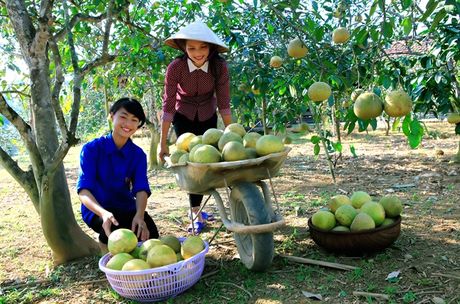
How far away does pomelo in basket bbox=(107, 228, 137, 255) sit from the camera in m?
2.51

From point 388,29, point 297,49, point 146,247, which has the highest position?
point 297,49

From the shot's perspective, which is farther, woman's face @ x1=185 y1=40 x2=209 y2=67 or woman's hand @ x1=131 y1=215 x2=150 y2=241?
woman's face @ x1=185 y1=40 x2=209 y2=67

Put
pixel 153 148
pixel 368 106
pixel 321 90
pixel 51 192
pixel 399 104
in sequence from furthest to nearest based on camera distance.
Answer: pixel 153 148
pixel 321 90
pixel 51 192
pixel 368 106
pixel 399 104

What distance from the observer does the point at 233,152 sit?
261 cm

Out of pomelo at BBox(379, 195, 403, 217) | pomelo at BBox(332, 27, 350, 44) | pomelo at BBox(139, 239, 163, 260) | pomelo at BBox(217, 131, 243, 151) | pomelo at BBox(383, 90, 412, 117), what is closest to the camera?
pomelo at BBox(383, 90, 412, 117)

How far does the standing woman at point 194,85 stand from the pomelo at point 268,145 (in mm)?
924

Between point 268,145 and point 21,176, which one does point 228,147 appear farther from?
point 21,176

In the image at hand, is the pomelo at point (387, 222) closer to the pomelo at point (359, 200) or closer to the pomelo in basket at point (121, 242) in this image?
the pomelo at point (359, 200)

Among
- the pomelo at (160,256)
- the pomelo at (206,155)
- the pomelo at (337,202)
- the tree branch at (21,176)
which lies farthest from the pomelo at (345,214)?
the tree branch at (21,176)

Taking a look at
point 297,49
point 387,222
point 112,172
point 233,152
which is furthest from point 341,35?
point 112,172

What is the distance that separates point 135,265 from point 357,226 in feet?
4.86

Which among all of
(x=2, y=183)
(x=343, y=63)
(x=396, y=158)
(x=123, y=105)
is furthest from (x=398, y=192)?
(x=2, y=183)

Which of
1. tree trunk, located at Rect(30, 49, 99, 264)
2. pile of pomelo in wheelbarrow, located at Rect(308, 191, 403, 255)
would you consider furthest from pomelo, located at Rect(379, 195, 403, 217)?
tree trunk, located at Rect(30, 49, 99, 264)

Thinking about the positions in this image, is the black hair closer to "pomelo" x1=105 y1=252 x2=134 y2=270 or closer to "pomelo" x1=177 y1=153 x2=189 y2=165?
"pomelo" x1=177 y1=153 x2=189 y2=165
